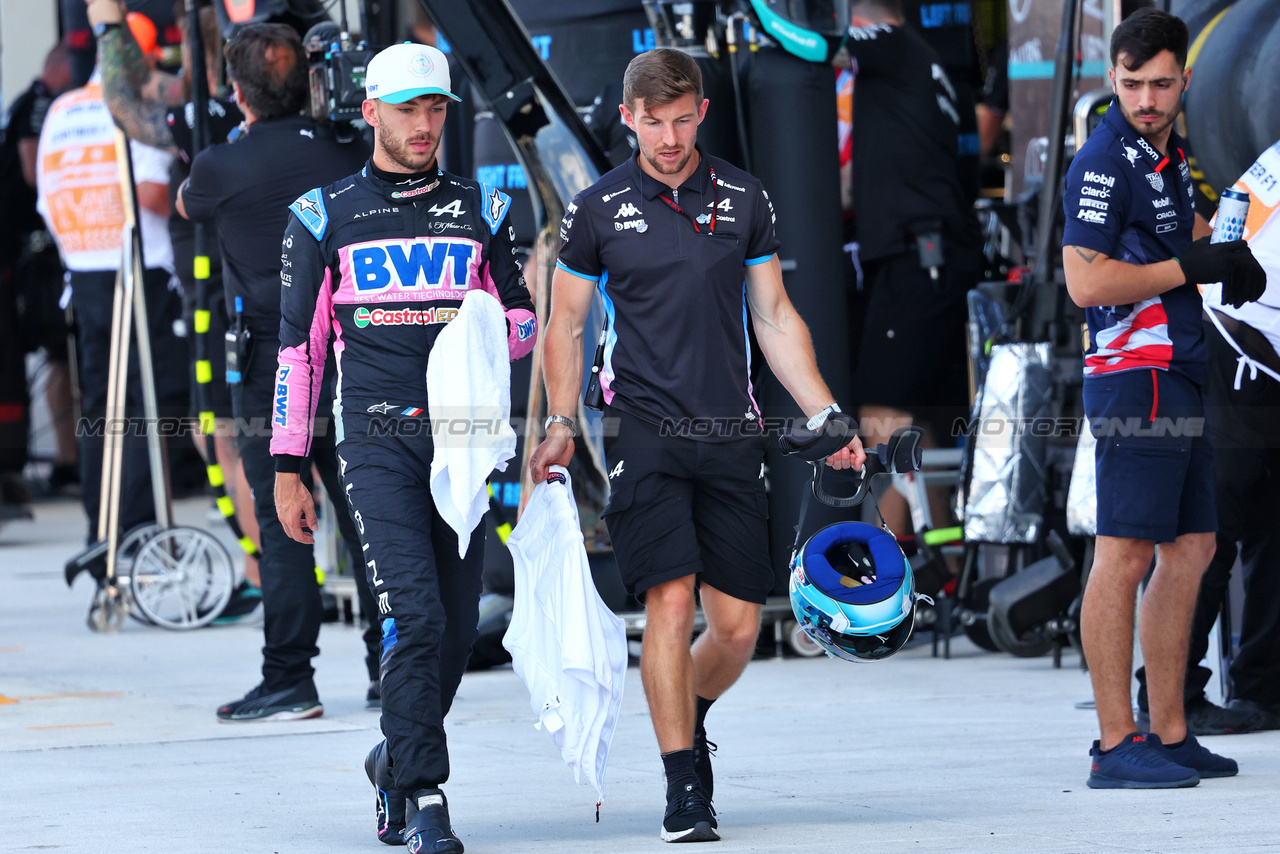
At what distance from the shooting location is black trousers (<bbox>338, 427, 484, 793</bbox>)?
446 cm

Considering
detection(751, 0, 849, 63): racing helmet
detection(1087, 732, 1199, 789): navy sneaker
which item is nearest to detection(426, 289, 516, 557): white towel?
detection(1087, 732, 1199, 789): navy sneaker

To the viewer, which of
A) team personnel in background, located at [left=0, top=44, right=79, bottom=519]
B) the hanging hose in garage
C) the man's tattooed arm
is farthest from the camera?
team personnel in background, located at [left=0, top=44, right=79, bottom=519]

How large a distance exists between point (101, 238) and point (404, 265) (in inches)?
241

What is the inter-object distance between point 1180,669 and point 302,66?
3.78m

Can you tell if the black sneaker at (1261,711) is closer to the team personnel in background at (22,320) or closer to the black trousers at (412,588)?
the black trousers at (412,588)

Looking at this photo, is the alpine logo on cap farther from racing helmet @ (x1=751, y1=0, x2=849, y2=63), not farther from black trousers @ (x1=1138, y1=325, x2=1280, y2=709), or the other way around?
racing helmet @ (x1=751, y1=0, x2=849, y2=63)

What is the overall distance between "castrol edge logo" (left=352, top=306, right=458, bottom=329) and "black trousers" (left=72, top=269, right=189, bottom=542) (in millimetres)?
5303

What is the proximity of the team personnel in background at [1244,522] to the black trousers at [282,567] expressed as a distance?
2.80 metres

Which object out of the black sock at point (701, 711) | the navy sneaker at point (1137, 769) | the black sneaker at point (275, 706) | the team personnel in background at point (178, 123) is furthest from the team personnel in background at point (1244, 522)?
the team personnel in background at point (178, 123)

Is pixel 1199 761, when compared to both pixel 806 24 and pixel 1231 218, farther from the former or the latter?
pixel 806 24

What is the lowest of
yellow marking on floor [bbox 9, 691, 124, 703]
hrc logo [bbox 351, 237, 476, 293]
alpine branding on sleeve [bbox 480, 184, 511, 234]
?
yellow marking on floor [bbox 9, 691, 124, 703]

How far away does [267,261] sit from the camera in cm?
→ 690

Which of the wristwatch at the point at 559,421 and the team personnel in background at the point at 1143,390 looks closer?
the wristwatch at the point at 559,421

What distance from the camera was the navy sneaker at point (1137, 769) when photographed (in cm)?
507
